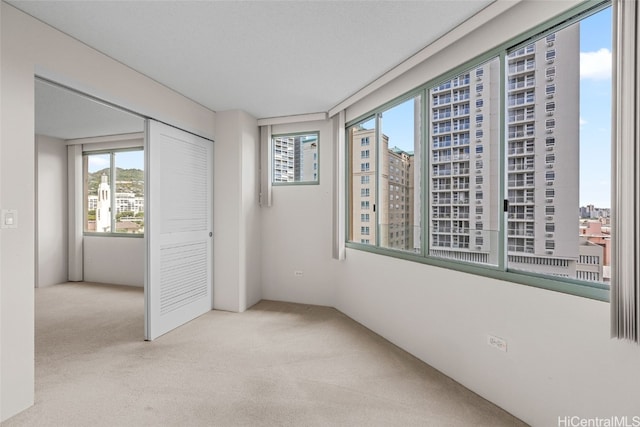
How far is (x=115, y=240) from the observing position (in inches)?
228

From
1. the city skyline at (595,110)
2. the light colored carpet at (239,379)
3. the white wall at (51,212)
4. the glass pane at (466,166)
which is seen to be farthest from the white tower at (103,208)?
the city skyline at (595,110)

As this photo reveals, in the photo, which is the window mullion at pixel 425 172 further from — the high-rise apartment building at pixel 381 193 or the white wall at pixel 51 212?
the white wall at pixel 51 212

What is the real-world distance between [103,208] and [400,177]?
5.63 m

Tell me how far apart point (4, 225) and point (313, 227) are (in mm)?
3106

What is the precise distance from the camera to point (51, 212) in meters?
5.70

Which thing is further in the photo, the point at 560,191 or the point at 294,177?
the point at 294,177

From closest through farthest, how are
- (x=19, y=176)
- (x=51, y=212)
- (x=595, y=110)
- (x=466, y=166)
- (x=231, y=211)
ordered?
(x=595, y=110)
(x=19, y=176)
(x=466, y=166)
(x=231, y=211)
(x=51, y=212)

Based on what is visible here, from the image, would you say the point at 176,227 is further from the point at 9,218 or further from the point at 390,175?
the point at 390,175

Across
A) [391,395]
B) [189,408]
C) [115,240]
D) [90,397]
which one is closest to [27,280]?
[90,397]

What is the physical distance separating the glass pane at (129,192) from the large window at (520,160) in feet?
15.9

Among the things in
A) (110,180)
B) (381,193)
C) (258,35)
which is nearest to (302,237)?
(381,193)

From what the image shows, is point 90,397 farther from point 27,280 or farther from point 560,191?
point 560,191

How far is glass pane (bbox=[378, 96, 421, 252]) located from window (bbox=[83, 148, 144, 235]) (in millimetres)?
4539

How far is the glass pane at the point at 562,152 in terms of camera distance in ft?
5.47
